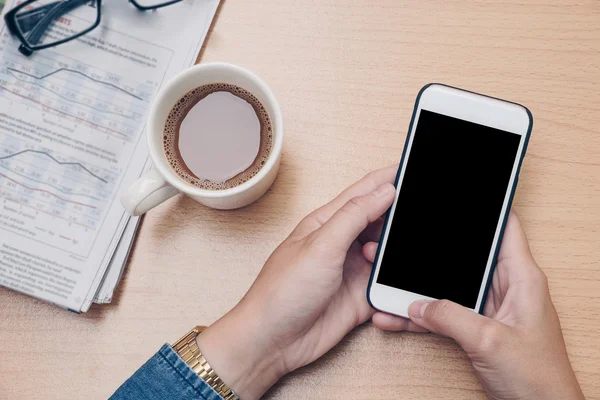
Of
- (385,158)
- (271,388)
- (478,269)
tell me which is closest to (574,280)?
(478,269)

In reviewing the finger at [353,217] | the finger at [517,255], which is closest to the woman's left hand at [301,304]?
the finger at [353,217]

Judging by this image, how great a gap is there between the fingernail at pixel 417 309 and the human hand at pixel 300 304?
5 cm

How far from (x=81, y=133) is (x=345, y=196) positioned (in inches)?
12.0

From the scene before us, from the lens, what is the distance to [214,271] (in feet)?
1.87

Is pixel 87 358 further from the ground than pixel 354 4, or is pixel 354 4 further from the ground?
pixel 354 4

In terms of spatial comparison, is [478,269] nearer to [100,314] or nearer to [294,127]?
[294,127]

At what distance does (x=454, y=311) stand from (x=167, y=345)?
284mm

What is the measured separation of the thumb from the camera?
1.56 ft

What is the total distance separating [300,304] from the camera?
1.70 feet

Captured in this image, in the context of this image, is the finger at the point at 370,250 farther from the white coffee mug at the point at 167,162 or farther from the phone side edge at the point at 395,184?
the white coffee mug at the point at 167,162

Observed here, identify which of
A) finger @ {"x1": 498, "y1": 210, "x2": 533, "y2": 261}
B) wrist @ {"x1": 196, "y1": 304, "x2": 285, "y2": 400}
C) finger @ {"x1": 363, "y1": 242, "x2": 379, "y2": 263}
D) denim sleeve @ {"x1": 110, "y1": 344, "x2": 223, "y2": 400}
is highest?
finger @ {"x1": 498, "y1": 210, "x2": 533, "y2": 261}

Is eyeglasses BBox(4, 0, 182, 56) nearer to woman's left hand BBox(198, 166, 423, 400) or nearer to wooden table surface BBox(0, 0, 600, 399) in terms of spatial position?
wooden table surface BBox(0, 0, 600, 399)

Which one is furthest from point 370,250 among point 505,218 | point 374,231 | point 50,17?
point 50,17

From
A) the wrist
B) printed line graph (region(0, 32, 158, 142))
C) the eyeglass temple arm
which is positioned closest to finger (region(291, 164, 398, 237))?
the wrist
